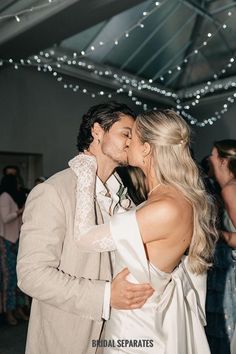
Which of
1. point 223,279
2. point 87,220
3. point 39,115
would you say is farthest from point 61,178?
point 39,115

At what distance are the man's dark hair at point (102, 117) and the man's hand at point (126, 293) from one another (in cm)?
73

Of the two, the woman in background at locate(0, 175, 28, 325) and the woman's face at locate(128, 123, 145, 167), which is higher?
the woman's face at locate(128, 123, 145, 167)

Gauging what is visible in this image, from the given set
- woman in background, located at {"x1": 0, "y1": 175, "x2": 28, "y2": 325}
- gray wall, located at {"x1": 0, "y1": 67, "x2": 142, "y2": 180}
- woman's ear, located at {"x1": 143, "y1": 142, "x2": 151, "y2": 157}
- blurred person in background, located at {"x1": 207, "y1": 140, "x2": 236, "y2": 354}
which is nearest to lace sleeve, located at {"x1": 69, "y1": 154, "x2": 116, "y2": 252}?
woman's ear, located at {"x1": 143, "y1": 142, "x2": 151, "y2": 157}

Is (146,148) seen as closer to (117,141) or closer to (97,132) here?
(117,141)

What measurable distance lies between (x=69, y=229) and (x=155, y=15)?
493cm

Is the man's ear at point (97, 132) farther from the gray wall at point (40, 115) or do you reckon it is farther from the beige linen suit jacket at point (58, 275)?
the gray wall at point (40, 115)

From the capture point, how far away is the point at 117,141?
1.68 metres

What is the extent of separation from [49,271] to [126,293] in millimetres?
297

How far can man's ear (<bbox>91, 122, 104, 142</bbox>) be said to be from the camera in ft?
5.66

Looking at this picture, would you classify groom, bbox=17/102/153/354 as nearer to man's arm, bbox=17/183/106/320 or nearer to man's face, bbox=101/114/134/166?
man's arm, bbox=17/183/106/320

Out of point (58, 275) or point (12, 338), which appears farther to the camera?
point (12, 338)

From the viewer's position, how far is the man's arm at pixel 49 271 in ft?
4.18

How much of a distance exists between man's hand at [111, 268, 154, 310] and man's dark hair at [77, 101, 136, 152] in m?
0.73

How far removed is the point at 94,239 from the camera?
1311 millimetres
